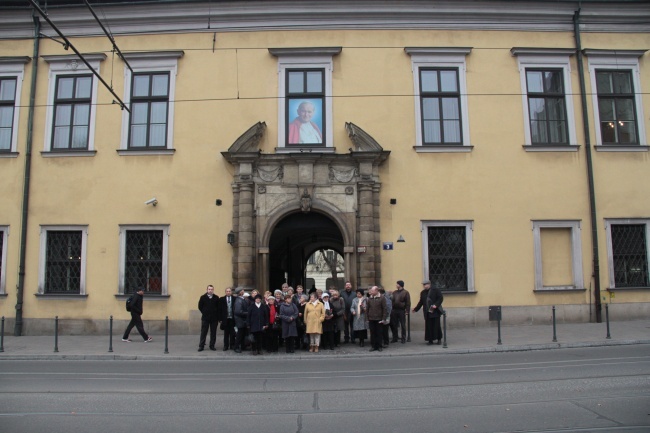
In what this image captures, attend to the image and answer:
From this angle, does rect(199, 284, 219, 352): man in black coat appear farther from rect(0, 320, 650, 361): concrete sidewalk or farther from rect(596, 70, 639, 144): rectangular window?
rect(596, 70, 639, 144): rectangular window

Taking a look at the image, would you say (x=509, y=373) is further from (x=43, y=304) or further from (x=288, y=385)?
(x=43, y=304)

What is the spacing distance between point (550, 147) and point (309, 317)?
33.3 ft

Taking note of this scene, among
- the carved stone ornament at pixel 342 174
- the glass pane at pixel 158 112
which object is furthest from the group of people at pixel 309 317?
the glass pane at pixel 158 112

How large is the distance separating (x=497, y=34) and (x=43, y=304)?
17.4 m

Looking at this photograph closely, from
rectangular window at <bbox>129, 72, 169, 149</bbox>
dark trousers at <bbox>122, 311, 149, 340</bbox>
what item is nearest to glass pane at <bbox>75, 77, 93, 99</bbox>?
rectangular window at <bbox>129, 72, 169, 149</bbox>

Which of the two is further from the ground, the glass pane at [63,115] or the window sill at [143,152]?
the glass pane at [63,115]

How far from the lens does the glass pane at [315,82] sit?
1884 centimetres

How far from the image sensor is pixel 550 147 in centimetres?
1875

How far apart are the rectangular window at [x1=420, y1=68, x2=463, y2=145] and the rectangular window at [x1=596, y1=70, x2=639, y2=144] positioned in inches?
194

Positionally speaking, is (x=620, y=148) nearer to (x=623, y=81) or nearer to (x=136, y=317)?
(x=623, y=81)

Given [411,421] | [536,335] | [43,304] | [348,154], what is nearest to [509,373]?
[411,421]

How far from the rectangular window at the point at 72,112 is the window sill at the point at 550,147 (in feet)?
48.4

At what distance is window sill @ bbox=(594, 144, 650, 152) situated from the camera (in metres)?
18.8

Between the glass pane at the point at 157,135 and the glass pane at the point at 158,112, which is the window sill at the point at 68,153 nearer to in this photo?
the glass pane at the point at 157,135
